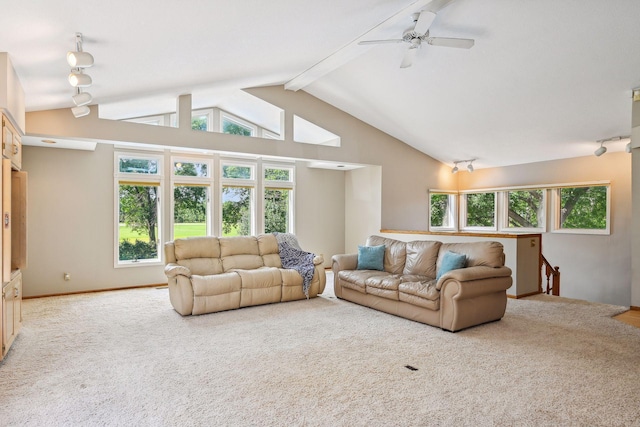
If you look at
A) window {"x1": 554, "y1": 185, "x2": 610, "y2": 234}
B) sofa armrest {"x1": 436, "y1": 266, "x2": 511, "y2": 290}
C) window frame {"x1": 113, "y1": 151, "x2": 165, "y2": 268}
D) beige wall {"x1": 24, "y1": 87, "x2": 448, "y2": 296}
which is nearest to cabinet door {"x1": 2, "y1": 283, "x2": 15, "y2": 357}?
beige wall {"x1": 24, "y1": 87, "x2": 448, "y2": 296}

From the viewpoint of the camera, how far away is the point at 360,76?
6129 millimetres

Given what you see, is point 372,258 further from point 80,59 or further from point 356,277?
point 80,59

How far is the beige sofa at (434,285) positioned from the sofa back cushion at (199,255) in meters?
1.81

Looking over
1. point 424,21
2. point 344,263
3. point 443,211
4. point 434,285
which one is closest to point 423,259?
point 434,285

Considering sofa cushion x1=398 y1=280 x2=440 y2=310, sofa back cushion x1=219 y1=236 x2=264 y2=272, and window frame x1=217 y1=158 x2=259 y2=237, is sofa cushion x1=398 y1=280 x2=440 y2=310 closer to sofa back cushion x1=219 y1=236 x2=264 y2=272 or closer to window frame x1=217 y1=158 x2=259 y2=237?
sofa back cushion x1=219 y1=236 x2=264 y2=272

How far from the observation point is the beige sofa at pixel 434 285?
405 centimetres

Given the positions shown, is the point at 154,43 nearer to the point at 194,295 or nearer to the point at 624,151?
the point at 194,295

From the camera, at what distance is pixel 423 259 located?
503cm

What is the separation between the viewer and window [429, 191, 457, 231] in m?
8.94

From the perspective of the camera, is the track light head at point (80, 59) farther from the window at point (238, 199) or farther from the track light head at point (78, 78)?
the window at point (238, 199)

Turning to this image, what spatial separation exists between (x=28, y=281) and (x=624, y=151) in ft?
31.8

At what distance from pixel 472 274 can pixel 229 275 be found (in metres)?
2.93

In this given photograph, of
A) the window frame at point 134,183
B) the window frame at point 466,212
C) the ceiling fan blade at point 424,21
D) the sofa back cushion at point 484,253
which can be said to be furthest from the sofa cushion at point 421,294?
the window frame at point 466,212

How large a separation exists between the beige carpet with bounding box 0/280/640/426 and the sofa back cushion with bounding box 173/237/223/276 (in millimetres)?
781
